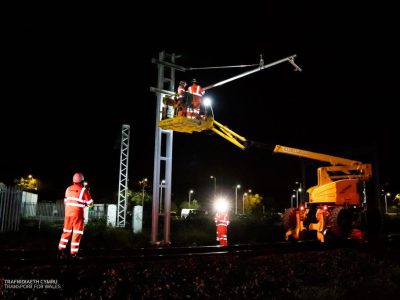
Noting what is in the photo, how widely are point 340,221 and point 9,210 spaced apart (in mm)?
12953

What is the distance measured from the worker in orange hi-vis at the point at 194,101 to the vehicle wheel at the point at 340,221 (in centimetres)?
558

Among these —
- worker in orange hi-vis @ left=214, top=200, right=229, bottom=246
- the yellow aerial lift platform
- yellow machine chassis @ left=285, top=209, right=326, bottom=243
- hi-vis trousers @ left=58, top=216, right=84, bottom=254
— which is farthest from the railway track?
the yellow aerial lift platform

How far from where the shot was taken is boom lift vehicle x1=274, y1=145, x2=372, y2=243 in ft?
44.7

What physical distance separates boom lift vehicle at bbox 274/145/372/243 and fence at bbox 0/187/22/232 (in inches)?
432

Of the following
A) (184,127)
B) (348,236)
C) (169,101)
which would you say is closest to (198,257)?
(184,127)

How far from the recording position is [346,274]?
29.1 ft

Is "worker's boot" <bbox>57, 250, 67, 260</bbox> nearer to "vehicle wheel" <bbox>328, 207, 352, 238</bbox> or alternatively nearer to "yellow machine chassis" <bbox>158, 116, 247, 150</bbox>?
"yellow machine chassis" <bbox>158, 116, 247, 150</bbox>

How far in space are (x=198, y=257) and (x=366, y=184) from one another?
30.0 ft

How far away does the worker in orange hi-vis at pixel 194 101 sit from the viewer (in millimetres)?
11875

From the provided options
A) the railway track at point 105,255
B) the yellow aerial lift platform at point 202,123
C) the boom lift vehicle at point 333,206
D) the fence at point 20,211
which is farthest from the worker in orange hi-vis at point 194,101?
the fence at point 20,211

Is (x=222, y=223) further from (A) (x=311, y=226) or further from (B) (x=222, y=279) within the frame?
(B) (x=222, y=279)

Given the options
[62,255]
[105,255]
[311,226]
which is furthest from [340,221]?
[62,255]

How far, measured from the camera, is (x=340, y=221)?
13.4 m

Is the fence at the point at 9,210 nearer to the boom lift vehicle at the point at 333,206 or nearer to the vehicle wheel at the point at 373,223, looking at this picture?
the boom lift vehicle at the point at 333,206
